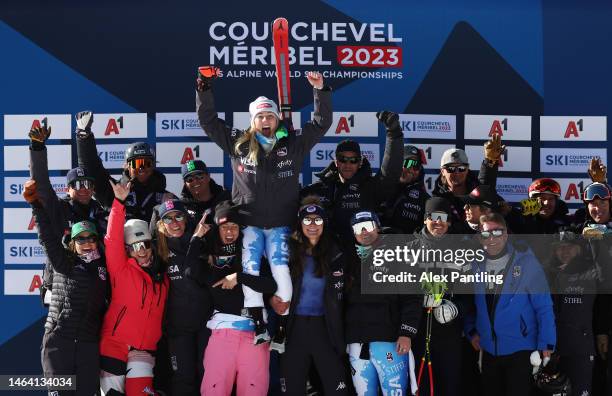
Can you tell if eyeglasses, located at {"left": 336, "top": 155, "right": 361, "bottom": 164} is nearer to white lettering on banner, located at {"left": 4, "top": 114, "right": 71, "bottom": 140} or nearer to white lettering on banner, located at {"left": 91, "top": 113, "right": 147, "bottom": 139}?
white lettering on banner, located at {"left": 91, "top": 113, "right": 147, "bottom": 139}

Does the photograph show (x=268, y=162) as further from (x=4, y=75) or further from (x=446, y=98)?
(x=4, y=75)

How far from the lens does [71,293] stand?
4.98 m

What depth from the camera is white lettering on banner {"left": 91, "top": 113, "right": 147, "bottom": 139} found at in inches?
260

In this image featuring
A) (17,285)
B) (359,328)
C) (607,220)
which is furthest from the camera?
(17,285)

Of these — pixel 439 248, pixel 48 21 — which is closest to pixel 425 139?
pixel 439 248

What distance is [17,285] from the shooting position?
6.51 m

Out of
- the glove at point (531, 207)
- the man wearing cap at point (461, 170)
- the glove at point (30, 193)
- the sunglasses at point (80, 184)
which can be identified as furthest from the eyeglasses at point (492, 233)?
the glove at point (30, 193)

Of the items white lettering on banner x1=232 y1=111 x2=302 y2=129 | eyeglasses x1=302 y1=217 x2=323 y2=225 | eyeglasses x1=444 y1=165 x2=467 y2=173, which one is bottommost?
eyeglasses x1=302 y1=217 x2=323 y2=225

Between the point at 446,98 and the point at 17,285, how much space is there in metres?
3.91

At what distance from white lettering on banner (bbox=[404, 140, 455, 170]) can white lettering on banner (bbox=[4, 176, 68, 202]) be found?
291 cm

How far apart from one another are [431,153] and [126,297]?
2.91m

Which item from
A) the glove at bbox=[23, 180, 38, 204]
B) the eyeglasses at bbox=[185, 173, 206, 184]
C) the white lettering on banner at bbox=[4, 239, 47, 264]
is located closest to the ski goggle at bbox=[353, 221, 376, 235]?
the eyeglasses at bbox=[185, 173, 206, 184]

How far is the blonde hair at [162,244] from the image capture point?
5.17 m

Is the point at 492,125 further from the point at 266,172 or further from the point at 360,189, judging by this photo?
the point at 266,172
